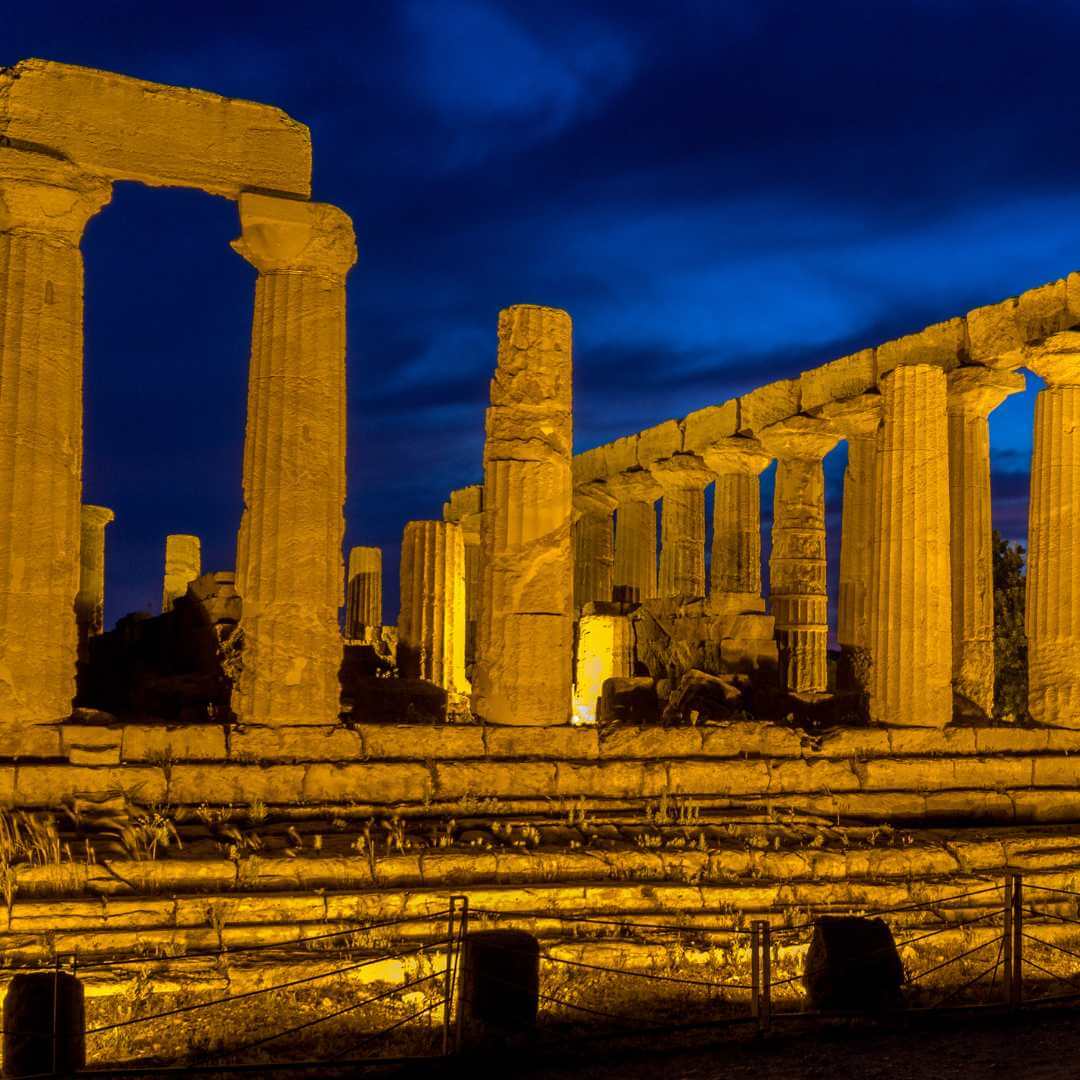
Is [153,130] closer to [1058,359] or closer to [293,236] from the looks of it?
[293,236]

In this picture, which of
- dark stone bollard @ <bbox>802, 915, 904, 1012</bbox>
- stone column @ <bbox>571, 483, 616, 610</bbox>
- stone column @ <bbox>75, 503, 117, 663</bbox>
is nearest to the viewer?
dark stone bollard @ <bbox>802, 915, 904, 1012</bbox>

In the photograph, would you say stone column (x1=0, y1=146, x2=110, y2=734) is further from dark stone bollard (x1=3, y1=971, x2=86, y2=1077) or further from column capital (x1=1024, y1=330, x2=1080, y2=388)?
column capital (x1=1024, y1=330, x2=1080, y2=388)

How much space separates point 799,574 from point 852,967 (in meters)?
16.6

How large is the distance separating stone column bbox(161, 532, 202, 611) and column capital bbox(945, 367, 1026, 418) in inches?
841

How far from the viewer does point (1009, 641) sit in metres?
37.2

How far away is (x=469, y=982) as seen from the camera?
785 centimetres

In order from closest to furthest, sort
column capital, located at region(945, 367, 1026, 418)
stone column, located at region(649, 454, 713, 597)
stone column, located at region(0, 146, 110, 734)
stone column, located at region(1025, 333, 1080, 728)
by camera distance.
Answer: stone column, located at region(0, 146, 110, 734), stone column, located at region(1025, 333, 1080, 728), column capital, located at region(945, 367, 1026, 418), stone column, located at region(649, 454, 713, 597)

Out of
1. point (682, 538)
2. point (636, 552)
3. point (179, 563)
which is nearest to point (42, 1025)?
point (682, 538)

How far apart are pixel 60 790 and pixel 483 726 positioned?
4450 millimetres

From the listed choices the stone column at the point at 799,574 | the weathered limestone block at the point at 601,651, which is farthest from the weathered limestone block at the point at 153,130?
the weathered limestone block at the point at 601,651

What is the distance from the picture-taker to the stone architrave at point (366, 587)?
37438mm

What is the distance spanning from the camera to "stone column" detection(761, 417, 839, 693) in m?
24.5

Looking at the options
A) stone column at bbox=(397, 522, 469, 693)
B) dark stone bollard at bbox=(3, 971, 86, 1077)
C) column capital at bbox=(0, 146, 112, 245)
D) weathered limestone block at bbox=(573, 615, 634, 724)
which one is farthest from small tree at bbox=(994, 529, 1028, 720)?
dark stone bollard at bbox=(3, 971, 86, 1077)

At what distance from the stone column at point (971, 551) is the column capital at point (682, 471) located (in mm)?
6648
